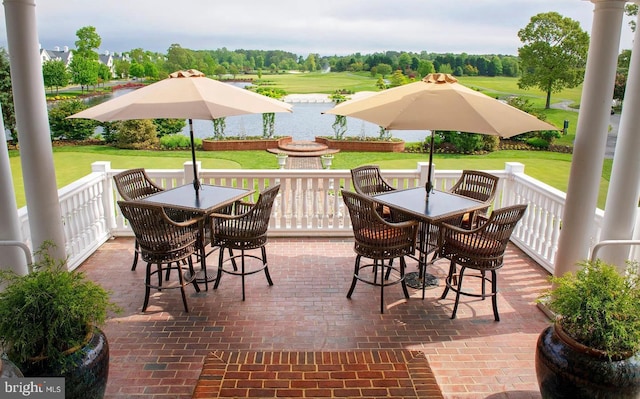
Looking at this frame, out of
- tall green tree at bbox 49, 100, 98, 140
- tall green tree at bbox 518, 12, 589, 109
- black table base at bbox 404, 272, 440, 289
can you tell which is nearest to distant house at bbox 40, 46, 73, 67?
tall green tree at bbox 49, 100, 98, 140

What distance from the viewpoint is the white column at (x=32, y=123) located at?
343cm

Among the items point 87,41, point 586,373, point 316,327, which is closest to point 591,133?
point 586,373

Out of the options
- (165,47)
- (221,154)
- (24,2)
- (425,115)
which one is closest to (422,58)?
(221,154)

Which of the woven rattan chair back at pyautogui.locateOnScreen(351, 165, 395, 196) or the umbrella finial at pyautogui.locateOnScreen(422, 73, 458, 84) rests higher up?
the umbrella finial at pyautogui.locateOnScreen(422, 73, 458, 84)

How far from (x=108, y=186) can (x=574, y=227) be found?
17.9 feet

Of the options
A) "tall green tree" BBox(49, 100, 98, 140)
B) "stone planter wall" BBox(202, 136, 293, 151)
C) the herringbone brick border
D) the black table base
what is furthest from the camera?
"stone planter wall" BBox(202, 136, 293, 151)

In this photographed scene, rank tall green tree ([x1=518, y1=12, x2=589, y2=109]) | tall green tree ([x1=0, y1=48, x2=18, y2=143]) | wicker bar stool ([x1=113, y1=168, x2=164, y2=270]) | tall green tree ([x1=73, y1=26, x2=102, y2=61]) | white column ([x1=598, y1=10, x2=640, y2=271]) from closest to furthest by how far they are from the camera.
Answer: white column ([x1=598, y1=10, x2=640, y2=271]) → wicker bar stool ([x1=113, y1=168, x2=164, y2=270]) → tall green tree ([x1=0, y1=48, x2=18, y2=143]) → tall green tree ([x1=518, y1=12, x2=589, y2=109]) → tall green tree ([x1=73, y1=26, x2=102, y2=61])

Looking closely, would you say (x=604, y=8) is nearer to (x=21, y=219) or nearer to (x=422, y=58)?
(x=21, y=219)

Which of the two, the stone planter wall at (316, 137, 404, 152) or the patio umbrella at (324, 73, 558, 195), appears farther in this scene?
the stone planter wall at (316, 137, 404, 152)

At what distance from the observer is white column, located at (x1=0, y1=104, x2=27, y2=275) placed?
350cm

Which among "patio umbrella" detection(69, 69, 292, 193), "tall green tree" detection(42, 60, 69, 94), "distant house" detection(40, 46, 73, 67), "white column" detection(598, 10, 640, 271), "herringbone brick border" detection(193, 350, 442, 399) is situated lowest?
"herringbone brick border" detection(193, 350, 442, 399)

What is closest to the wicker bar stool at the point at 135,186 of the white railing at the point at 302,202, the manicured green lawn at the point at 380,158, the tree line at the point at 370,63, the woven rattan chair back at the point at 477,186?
the white railing at the point at 302,202

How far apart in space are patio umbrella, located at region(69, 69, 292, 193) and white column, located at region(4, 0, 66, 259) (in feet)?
1.31

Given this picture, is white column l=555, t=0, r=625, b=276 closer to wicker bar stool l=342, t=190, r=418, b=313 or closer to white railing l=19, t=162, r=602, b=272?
white railing l=19, t=162, r=602, b=272
